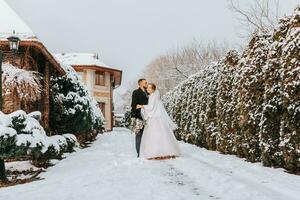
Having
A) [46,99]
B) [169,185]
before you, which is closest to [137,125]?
[46,99]

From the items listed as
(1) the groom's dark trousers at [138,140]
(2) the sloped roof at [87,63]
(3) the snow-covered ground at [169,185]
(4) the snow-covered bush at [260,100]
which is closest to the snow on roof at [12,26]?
(1) the groom's dark trousers at [138,140]

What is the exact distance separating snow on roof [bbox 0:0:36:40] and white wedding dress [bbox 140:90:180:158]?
154 inches

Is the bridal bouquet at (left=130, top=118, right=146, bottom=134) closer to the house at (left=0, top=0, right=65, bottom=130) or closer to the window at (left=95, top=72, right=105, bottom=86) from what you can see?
the house at (left=0, top=0, right=65, bottom=130)

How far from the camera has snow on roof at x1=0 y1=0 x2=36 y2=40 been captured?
39.9 feet

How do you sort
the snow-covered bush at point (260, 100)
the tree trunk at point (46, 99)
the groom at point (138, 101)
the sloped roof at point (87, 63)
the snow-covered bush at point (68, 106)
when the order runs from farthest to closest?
the sloped roof at point (87, 63) → the snow-covered bush at point (68, 106) → the tree trunk at point (46, 99) → the groom at point (138, 101) → the snow-covered bush at point (260, 100)

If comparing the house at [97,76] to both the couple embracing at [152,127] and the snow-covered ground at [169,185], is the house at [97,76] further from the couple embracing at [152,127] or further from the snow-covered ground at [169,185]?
the snow-covered ground at [169,185]

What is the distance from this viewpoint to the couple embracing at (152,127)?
1082 centimetres

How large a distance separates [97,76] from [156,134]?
33.6 m

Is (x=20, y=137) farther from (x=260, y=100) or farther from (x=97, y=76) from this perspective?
(x=97, y=76)

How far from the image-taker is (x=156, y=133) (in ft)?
36.3

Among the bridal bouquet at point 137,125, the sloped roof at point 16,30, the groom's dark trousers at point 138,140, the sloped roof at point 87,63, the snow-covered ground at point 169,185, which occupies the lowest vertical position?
the snow-covered ground at point 169,185

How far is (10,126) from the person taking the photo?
27.6 ft

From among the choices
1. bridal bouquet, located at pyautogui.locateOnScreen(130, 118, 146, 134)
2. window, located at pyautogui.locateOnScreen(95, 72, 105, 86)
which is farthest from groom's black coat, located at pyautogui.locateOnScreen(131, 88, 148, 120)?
window, located at pyautogui.locateOnScreen(95, 72, 105, 86)

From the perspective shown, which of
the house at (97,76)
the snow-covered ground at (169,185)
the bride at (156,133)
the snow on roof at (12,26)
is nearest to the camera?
the snow-covered ground at (169,185)
